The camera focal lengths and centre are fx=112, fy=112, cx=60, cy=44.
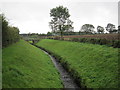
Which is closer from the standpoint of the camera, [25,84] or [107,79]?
[25,84]

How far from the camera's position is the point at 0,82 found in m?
7.43

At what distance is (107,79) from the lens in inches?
362

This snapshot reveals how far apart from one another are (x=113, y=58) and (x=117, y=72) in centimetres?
260

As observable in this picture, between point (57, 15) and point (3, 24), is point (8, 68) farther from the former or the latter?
point (57, 15)

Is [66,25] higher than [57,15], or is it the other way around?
[57,15]

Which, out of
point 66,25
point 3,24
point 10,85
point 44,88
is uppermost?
point 66,25

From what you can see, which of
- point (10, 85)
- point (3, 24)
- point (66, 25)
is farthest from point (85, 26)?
point (10, 85)

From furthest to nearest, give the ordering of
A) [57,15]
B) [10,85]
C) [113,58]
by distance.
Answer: [57,15]
[113,58]
[10,85]

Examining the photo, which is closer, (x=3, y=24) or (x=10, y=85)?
(x=10, y=85)

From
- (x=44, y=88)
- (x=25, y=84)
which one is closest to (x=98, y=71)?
(x=44, y=88)

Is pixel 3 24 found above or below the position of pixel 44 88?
above

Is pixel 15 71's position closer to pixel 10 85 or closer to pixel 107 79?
pixel 10 85

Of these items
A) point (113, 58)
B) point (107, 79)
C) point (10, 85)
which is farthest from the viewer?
point (113, 58)

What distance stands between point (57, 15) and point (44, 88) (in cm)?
4014
